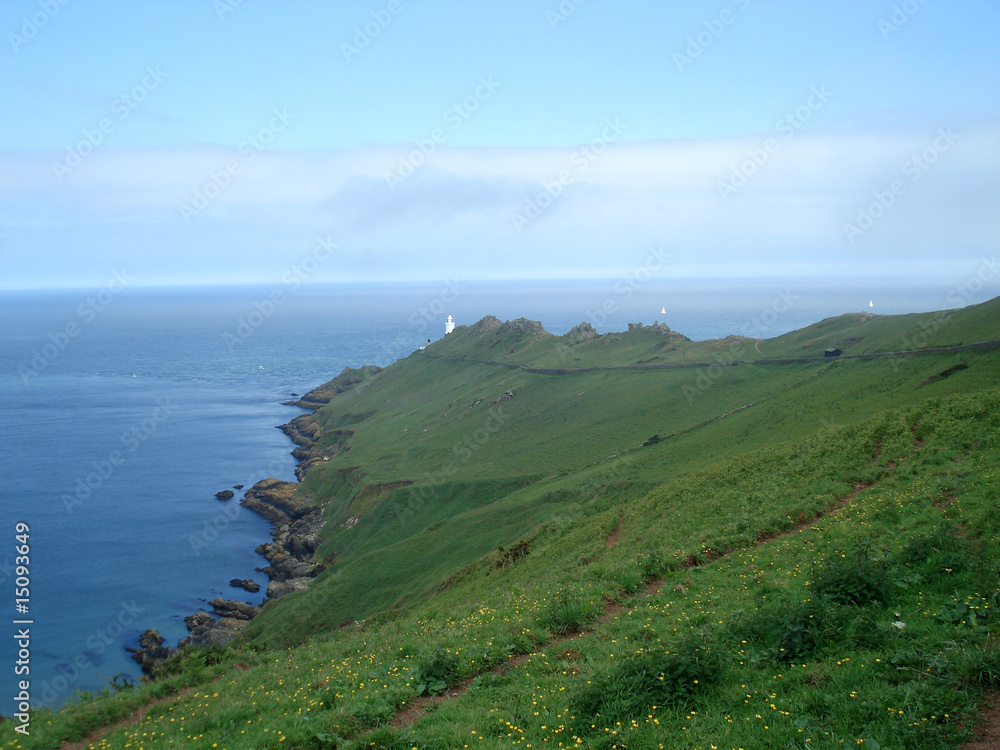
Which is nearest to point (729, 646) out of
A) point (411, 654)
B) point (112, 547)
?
point (411, 654)

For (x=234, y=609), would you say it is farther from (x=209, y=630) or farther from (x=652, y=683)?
(x=652, y=683)

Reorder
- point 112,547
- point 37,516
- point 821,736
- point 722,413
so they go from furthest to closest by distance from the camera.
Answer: point 37,516 → point 112,547 → point 722,413 → point 821,736

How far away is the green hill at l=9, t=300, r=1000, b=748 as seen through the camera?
1090cm

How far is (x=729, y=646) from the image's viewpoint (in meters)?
13.1

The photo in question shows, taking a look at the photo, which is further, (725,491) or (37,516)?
(37,516)

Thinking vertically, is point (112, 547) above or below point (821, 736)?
below

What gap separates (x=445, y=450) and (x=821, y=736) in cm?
7549

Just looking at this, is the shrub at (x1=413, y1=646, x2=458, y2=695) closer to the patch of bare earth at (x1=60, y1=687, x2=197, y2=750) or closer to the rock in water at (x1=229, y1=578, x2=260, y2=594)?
the patch of bare earth at (x1=60, y1=687, x2=197, y2=750)

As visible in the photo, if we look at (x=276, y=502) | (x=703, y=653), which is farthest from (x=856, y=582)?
(x=276, y=502)

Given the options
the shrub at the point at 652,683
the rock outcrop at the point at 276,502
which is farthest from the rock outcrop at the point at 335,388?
the shrub at the point at 652,683

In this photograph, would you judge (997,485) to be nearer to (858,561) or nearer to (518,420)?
(858,561)

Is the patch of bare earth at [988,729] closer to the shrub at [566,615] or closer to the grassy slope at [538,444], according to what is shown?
the shrub at [566,615]

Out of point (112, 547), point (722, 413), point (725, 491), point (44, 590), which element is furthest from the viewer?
point (112, 547)

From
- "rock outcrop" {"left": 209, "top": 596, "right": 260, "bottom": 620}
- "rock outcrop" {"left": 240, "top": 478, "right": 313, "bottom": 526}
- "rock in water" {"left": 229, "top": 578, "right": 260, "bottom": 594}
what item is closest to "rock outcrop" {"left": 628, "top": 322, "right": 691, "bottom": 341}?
"rock outcrop" {"left": 240, "top": 478, "right": 313, "bottom": 526}
